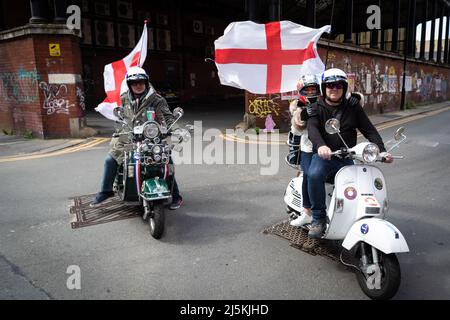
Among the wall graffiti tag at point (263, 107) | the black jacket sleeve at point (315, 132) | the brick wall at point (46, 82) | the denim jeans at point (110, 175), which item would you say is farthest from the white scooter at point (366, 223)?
the brick wall at point (46, 82)

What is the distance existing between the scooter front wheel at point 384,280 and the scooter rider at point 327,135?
2.18 feet

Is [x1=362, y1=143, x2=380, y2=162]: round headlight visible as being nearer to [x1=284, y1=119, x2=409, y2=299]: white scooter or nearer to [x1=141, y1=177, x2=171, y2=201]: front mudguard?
[x1=284, y1=119, x2=409, y2=299]: white scooter

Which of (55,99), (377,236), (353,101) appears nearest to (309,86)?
(353,101)

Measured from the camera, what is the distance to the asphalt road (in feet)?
11.2

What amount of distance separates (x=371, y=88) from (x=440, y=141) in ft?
28.9

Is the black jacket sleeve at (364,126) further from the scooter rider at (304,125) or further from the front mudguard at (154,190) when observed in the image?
the front mudguard at (154,190)

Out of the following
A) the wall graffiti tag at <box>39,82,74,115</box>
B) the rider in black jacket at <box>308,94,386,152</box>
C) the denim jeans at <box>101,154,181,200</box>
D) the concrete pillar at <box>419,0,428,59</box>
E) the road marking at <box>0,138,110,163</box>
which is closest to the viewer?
the rider in black jacket at <box>308,94,386,152</box>

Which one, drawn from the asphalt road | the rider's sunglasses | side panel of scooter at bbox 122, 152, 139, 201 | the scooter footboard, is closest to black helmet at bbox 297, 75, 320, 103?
the rider's sunglasses

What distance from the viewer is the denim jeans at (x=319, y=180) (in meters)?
3.71

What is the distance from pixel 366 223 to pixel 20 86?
37.1 feet

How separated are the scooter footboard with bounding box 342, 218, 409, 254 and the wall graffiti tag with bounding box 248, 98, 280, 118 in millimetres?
9704

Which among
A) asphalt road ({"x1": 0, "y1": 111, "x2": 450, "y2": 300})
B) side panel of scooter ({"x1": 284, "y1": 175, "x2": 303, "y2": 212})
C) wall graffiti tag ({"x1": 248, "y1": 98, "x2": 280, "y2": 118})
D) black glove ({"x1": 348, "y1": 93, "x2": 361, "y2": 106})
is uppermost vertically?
black glove ({"x1": 348, "y1": 93, "x2": 361, "y2": 106})

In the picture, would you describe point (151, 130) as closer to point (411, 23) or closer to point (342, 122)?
Result: point (342, 122)

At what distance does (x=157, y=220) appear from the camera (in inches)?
174
